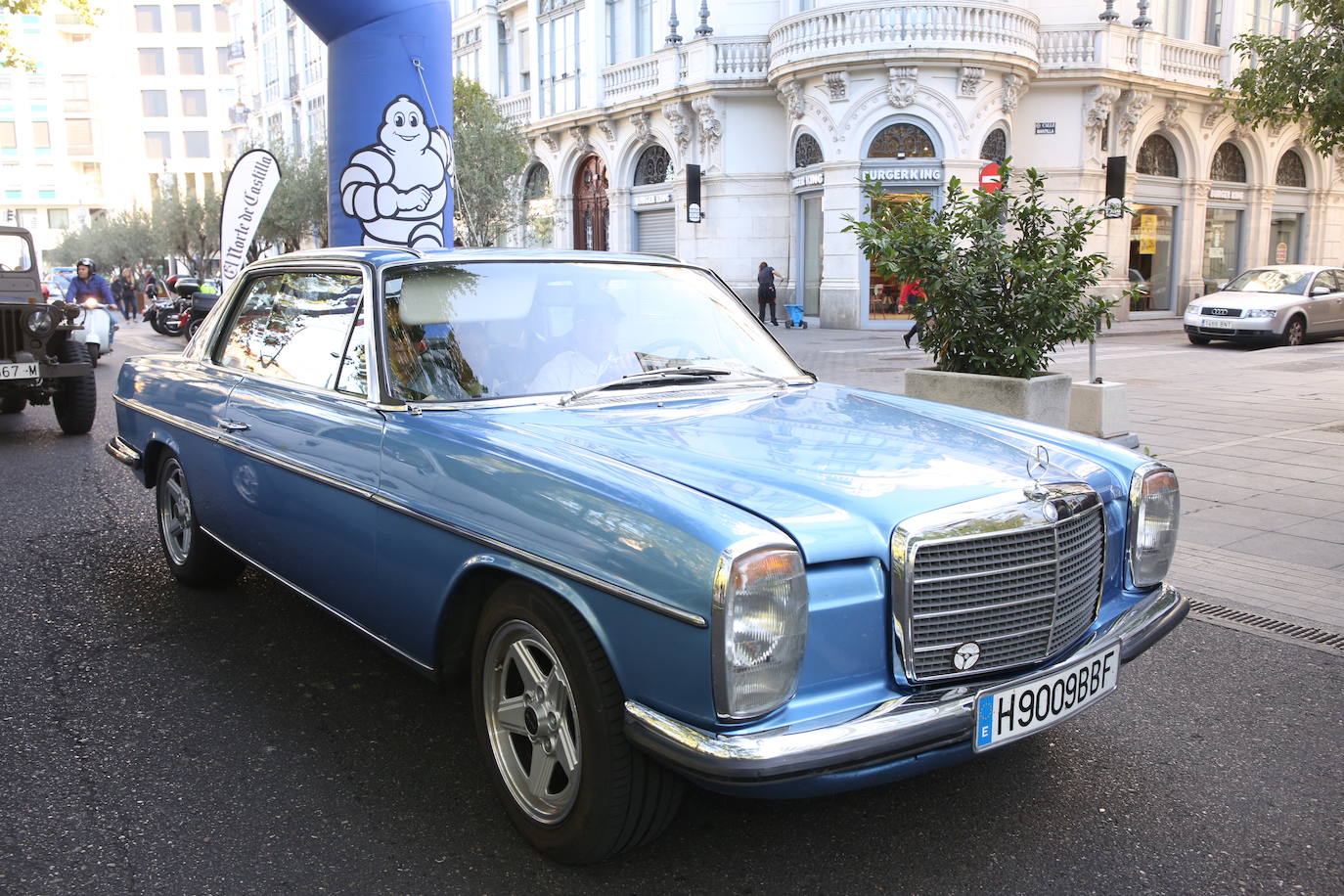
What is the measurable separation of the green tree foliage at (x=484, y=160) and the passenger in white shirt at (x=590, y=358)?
84.3ft

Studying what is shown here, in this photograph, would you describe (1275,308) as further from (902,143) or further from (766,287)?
(766,287)

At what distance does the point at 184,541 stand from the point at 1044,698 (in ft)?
13.0

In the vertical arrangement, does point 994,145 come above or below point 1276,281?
above

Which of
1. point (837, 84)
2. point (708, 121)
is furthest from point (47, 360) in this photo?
point (708, 121)

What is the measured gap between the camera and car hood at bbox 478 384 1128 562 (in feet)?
8.11

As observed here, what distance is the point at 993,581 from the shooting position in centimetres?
258

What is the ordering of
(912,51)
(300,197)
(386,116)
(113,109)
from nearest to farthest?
(386,116) → (912,51) → (300,197) → (113,109)

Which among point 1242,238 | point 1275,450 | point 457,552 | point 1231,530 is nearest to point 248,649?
point 457,552

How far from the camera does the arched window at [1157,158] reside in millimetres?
28562

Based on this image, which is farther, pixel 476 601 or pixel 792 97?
pixel 792 97

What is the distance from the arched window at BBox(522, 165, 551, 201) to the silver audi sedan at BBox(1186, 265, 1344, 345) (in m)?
21.2

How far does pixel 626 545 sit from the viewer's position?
7.90 feet

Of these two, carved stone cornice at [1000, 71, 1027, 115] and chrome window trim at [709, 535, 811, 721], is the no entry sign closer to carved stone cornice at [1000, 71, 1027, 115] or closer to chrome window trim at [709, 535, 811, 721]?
carved stone cornice at [1000, 71, 1027, 115]

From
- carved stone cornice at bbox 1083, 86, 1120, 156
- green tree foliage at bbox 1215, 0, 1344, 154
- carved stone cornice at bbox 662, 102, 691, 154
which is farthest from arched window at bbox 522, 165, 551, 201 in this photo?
green tree foliage at bbox 1215, 0, 1344, 154
